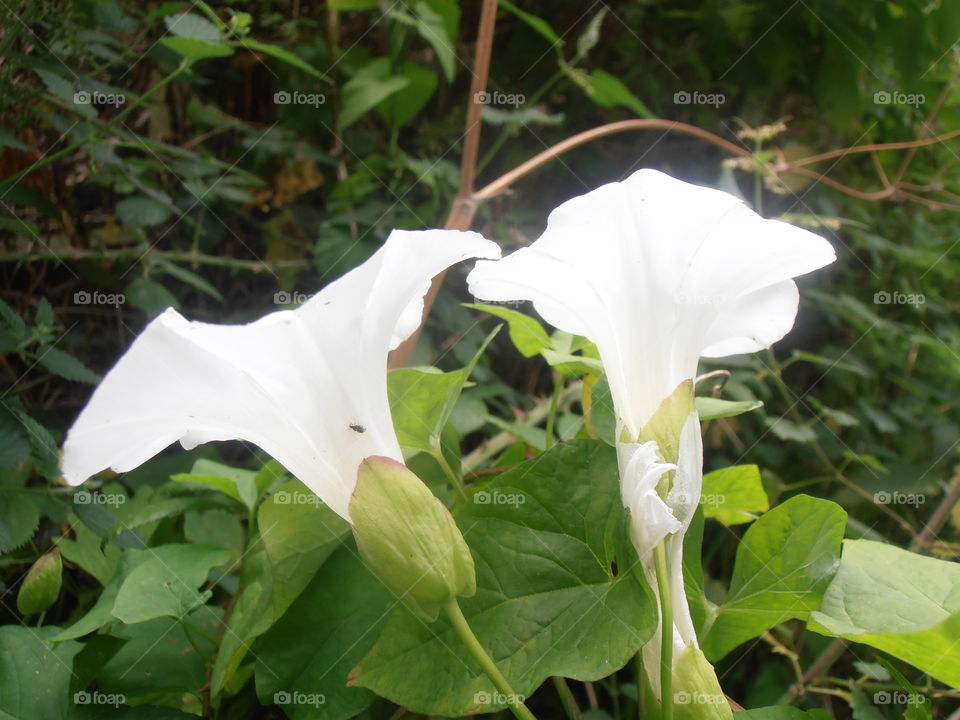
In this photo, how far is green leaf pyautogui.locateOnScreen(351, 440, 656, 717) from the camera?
359mm

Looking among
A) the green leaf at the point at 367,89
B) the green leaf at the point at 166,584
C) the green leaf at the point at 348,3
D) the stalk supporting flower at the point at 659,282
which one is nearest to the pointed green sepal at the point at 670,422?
the stalk supporting flower at the point at 659,282

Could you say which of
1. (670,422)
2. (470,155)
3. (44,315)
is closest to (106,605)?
(44,315)

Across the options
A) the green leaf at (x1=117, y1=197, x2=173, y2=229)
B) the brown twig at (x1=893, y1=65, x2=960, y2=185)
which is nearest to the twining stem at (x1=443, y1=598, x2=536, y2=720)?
the green leaf at (x1=117, y1=197, x2=173, y2=229)

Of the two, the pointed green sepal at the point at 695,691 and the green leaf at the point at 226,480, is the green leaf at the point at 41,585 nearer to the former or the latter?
the green leaf at the point at 226,480

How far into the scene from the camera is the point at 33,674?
0.42 metres

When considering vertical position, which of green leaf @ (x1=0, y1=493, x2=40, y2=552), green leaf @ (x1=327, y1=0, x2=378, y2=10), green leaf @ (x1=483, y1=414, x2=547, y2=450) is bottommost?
green leaf @ (x1=0, y1=493, x2=40, y2=552)

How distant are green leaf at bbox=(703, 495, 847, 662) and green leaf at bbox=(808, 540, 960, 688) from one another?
0.01 m

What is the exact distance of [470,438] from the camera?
2.88 feet

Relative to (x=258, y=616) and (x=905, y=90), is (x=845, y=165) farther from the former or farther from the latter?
(x=258, y=616)

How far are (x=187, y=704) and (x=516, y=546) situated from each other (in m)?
0.25

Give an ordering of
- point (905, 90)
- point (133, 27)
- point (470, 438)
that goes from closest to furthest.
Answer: point (133, 27)
point (470, 438)
point (905, 90)

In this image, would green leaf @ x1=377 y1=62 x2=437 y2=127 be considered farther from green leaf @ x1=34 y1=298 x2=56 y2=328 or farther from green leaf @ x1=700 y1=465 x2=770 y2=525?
green leaf @ x1=700 y1=465 x2=770 y2=525

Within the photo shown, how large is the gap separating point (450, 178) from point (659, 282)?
21.6 inches

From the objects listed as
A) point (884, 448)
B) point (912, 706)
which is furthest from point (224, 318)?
point (884, 448)
